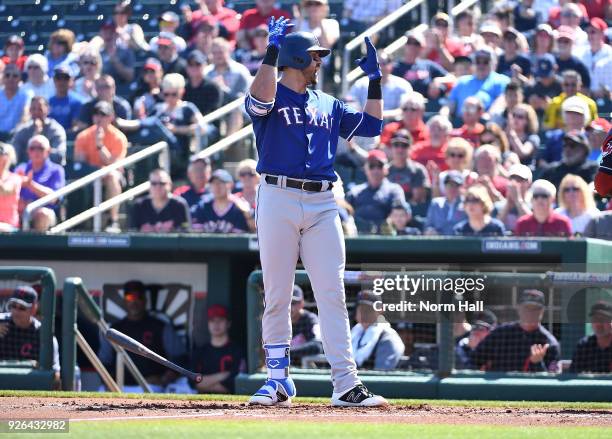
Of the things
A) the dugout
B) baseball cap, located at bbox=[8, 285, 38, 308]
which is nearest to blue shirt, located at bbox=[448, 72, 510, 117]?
the dugout

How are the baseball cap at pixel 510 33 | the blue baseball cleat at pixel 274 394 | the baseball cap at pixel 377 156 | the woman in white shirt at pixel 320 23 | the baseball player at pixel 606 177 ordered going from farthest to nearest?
the woman in white shirt at pixel 320 23, the baseball cap at pixel 510 33, the baseball cap at pixel 377 156, the blue baseball cleat at pixel 274 394, the baseball player at pixel 606 177

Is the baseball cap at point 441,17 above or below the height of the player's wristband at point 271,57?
above

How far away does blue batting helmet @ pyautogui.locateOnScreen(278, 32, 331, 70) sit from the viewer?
22.6 ft

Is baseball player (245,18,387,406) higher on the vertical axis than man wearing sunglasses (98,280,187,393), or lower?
higher

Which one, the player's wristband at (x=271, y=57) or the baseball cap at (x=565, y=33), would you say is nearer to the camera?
the player's wristband at (x=271, y=57)

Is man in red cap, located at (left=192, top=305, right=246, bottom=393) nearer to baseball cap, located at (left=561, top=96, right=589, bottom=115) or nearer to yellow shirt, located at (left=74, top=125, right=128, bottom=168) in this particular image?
yellow shirt, located at (left=74, top=125, right=128, bottom=168)

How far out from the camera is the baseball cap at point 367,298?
964cm

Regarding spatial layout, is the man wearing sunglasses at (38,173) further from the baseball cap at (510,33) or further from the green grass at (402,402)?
the baseball cap at (510,33)

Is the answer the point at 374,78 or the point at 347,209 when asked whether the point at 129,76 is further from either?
the point at 374,78

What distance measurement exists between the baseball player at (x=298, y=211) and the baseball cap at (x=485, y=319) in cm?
271

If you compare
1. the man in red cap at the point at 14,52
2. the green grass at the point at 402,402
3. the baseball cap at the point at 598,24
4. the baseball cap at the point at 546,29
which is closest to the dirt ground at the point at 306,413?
the green grass at the point at 402,402

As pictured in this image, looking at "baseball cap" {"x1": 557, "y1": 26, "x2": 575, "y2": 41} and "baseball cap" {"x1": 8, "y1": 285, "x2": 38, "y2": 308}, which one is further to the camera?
"baseball cap" {"x1": 557, "y1": 26, "x2": 575, "y2": 41}

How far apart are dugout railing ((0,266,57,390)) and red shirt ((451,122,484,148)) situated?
4389mm

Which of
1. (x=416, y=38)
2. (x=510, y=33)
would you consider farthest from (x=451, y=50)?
(x=510, y=33)
